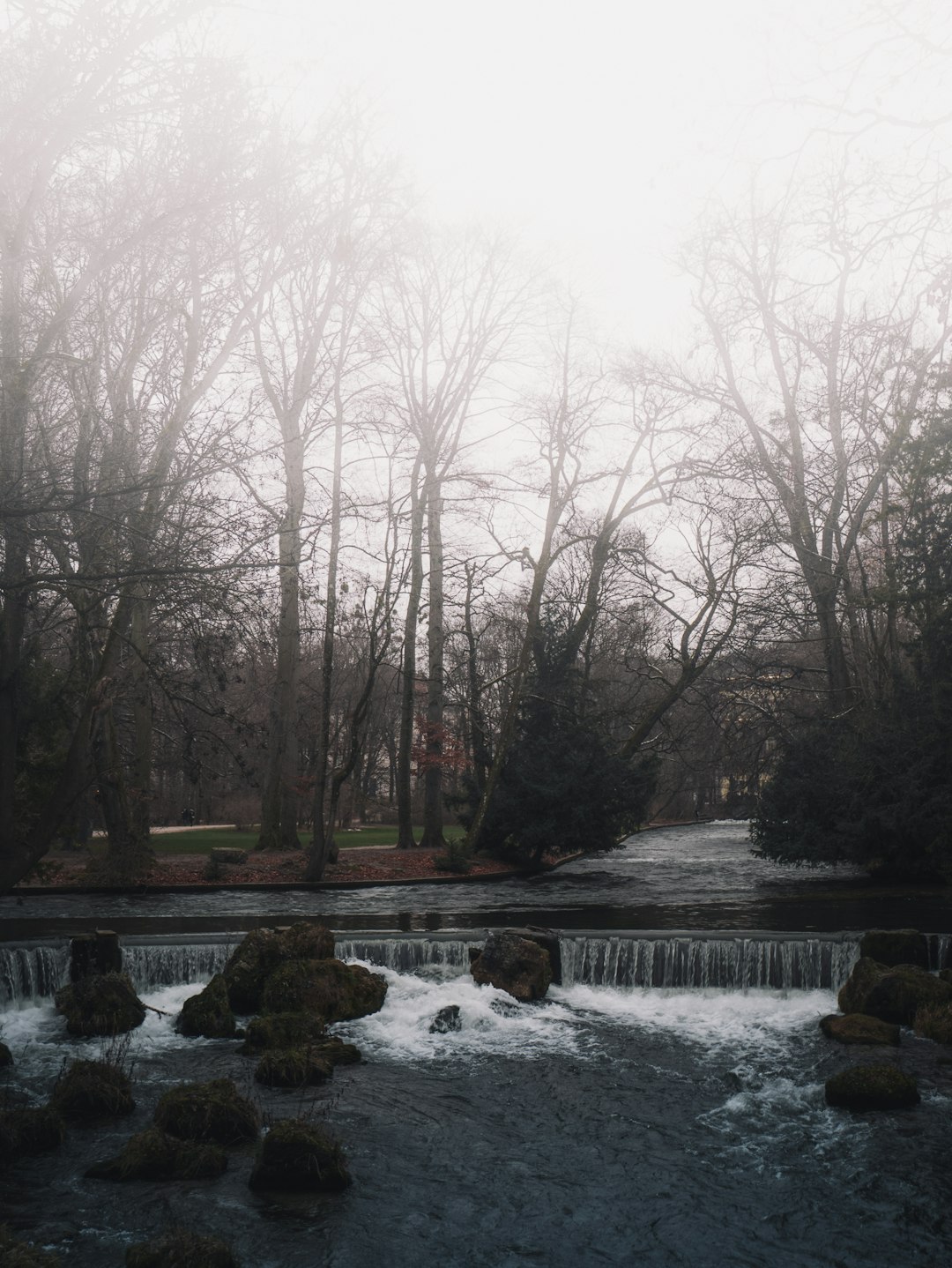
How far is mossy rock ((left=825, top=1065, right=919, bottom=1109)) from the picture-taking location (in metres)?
9.03

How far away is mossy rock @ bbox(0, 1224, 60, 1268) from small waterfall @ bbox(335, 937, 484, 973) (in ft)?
25.7

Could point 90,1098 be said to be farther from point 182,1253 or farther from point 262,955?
point 262,955

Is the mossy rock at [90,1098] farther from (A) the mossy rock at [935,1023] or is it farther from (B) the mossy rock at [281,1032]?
(A) the mossy rock at [935,1023]

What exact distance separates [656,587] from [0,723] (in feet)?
58.6

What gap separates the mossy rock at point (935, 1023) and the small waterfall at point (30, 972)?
9.77m

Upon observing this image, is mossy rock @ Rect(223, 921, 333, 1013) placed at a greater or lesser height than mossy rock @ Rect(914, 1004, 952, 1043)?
greater

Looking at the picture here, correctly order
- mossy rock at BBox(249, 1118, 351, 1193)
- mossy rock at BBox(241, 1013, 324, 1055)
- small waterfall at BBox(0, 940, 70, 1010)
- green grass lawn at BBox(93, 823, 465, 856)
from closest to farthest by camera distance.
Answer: mossy rock at BBox(249, 1118, 351, 1193), mossy rock at BBox(241, 1013, 324, 1055), small waterfall at BBox(0, 940, 70, 1010), green grass lawn at BBox(93, 823, 465, 856)

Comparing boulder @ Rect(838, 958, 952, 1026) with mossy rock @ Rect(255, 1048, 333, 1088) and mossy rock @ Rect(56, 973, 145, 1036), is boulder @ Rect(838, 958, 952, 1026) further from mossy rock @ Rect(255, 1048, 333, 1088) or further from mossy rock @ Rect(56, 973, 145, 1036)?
mossy rock @ Rect(56, 973, 145, 1036)

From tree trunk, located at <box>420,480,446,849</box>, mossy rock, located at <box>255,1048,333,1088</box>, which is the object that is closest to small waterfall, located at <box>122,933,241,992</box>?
mossy rock, located at <box>255,1048,333,1088</box>

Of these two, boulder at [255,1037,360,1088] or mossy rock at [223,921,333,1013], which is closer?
boulder at [255,1037,360,1088]

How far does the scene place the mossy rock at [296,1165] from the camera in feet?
24.4

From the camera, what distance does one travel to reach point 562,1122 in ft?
29.1

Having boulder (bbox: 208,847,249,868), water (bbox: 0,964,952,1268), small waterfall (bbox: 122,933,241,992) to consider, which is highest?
boulder (bbox: 208,847,249,868)

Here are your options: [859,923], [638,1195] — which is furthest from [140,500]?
[859,923]
